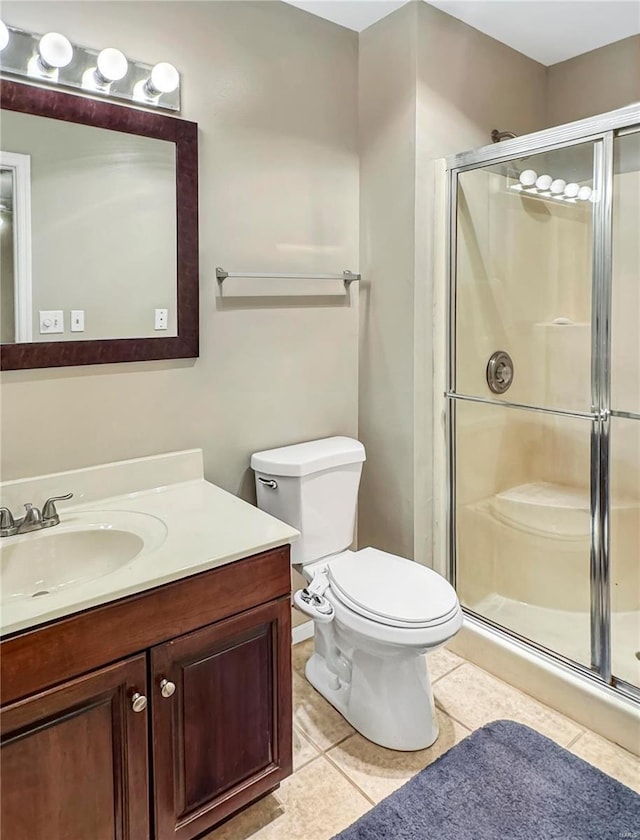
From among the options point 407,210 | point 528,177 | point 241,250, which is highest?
point 528,177

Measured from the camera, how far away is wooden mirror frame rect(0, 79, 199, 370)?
1.58 m

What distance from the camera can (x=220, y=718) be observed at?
1.42 meters

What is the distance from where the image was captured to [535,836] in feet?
4.95

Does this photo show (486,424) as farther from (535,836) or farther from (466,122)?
(535,836)

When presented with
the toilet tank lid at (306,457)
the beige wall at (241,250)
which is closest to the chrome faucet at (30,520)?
the beige wall at (241,250)

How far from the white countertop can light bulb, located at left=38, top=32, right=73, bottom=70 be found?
44.4 inches

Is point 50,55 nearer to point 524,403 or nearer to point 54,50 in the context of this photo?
point 54,50

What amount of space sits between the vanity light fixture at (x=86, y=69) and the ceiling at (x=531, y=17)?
2.19 ft

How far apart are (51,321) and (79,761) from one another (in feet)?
3.66

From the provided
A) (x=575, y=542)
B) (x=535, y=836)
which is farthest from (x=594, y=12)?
(x=535, y=836)

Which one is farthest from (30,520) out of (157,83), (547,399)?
(547,399)

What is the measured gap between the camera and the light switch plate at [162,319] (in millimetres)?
1846

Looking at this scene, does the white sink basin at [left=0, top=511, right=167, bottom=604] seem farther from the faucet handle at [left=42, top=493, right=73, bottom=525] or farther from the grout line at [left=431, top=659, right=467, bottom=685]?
the grout line at [left=431, top=659, right=467, bottom=685]

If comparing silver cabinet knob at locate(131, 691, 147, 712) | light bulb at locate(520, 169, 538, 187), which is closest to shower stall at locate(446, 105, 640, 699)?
light bulb at locate(520, 169, 538, 187)
